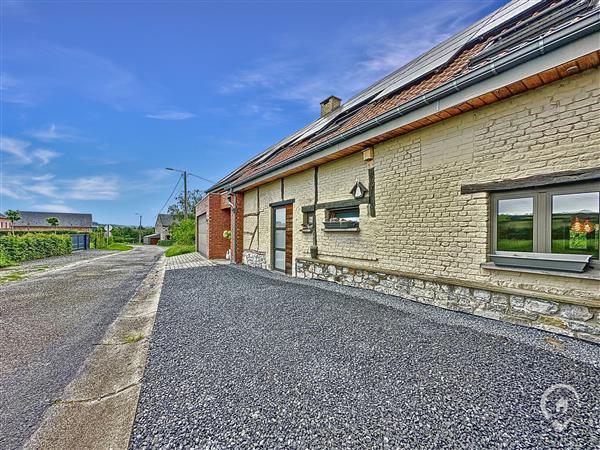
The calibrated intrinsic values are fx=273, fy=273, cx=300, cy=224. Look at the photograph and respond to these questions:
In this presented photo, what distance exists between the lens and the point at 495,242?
3.82 meters

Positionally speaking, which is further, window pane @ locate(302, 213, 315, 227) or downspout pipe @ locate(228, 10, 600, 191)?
window pane @ locate(302, 213, 315, 227)

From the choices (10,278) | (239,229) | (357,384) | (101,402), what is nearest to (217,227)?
(239,229)

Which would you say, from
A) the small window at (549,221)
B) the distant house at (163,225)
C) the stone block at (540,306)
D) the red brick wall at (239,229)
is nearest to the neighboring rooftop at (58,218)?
the distant house at (163,225)

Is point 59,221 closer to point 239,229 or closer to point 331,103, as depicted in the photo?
point 239,229

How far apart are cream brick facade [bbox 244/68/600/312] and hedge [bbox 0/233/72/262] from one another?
15.6 meters

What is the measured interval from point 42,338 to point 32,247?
14901 mm

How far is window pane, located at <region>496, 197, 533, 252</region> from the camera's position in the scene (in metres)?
3.49

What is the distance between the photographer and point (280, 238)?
346 inches

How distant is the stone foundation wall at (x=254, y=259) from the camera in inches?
375

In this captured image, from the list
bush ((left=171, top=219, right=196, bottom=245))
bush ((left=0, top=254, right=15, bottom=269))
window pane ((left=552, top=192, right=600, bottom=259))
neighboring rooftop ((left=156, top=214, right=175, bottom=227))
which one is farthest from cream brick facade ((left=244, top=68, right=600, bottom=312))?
neighboring rooftop ((left=156, top=214, right=175, bottom=227))

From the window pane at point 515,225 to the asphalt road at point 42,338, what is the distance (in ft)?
16.8

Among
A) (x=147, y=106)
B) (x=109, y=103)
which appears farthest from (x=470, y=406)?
(x=147, y=106)

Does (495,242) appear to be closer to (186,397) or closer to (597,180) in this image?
(597,180)

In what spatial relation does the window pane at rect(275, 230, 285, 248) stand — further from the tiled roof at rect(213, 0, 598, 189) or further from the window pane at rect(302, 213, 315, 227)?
the tiled roof at rect(213, 0, 598, 189)
